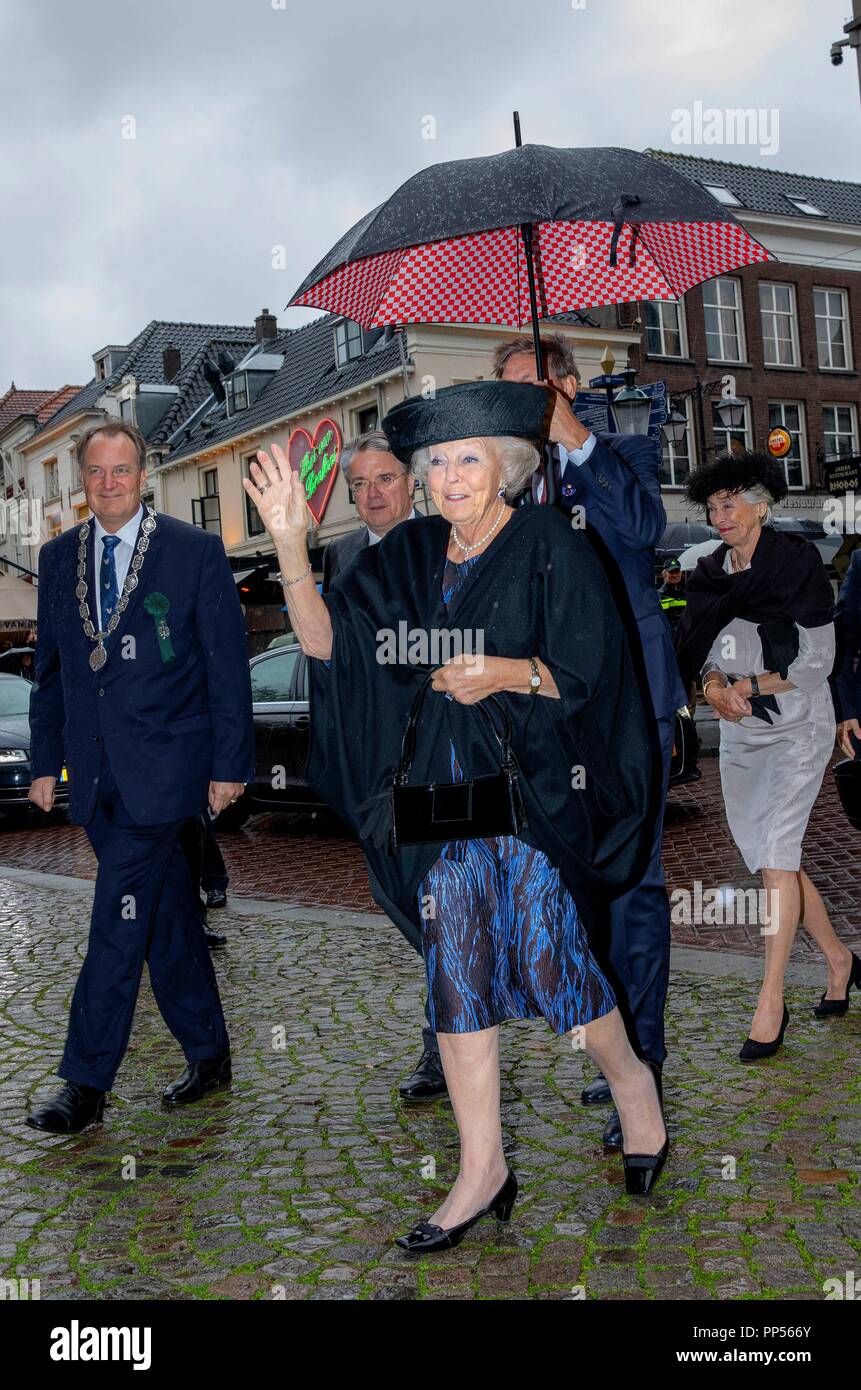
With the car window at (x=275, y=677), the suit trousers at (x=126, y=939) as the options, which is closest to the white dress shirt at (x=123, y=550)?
the suit trousers at (x=126, y=939)

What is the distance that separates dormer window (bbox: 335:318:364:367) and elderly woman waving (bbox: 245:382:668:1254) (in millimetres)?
27714

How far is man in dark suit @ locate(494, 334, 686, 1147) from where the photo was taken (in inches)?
139

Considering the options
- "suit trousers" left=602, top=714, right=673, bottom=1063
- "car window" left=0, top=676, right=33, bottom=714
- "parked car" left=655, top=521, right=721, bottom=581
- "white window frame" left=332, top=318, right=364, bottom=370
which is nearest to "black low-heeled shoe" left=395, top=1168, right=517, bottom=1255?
"suit trousers" left=602, top=714, right=673, bottom=1063

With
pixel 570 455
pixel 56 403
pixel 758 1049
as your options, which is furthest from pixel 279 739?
pixel 56 403

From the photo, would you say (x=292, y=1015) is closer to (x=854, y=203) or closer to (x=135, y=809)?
(x=135, y=809)

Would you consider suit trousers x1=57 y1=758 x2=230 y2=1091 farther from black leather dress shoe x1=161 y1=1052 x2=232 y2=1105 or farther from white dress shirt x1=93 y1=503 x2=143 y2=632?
white dress shirt x1=93 y1=503 x2=143 y2=632

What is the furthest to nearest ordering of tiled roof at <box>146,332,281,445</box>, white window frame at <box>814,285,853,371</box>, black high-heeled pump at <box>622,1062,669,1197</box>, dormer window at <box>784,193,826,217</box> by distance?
tiled roof at <box>146,332,281,445</box> < white window frame at <box>814,285,853,371</box> < dormer window at <box>784,193,826,217</box> < black high-heeled pump at <box>622,1062,669,1197</box>

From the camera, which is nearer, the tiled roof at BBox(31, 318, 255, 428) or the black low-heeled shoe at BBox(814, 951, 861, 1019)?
the black low-heeled shoe at BBox(814, 951, 861, 1019)

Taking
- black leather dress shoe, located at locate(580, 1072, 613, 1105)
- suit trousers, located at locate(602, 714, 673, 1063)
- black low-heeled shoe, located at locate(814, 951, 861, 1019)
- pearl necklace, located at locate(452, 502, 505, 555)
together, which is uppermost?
pearl necklace, located at locate(452, 502, 505, 555)

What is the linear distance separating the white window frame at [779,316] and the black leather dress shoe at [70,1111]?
30.8 meters

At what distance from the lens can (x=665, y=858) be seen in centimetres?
870
